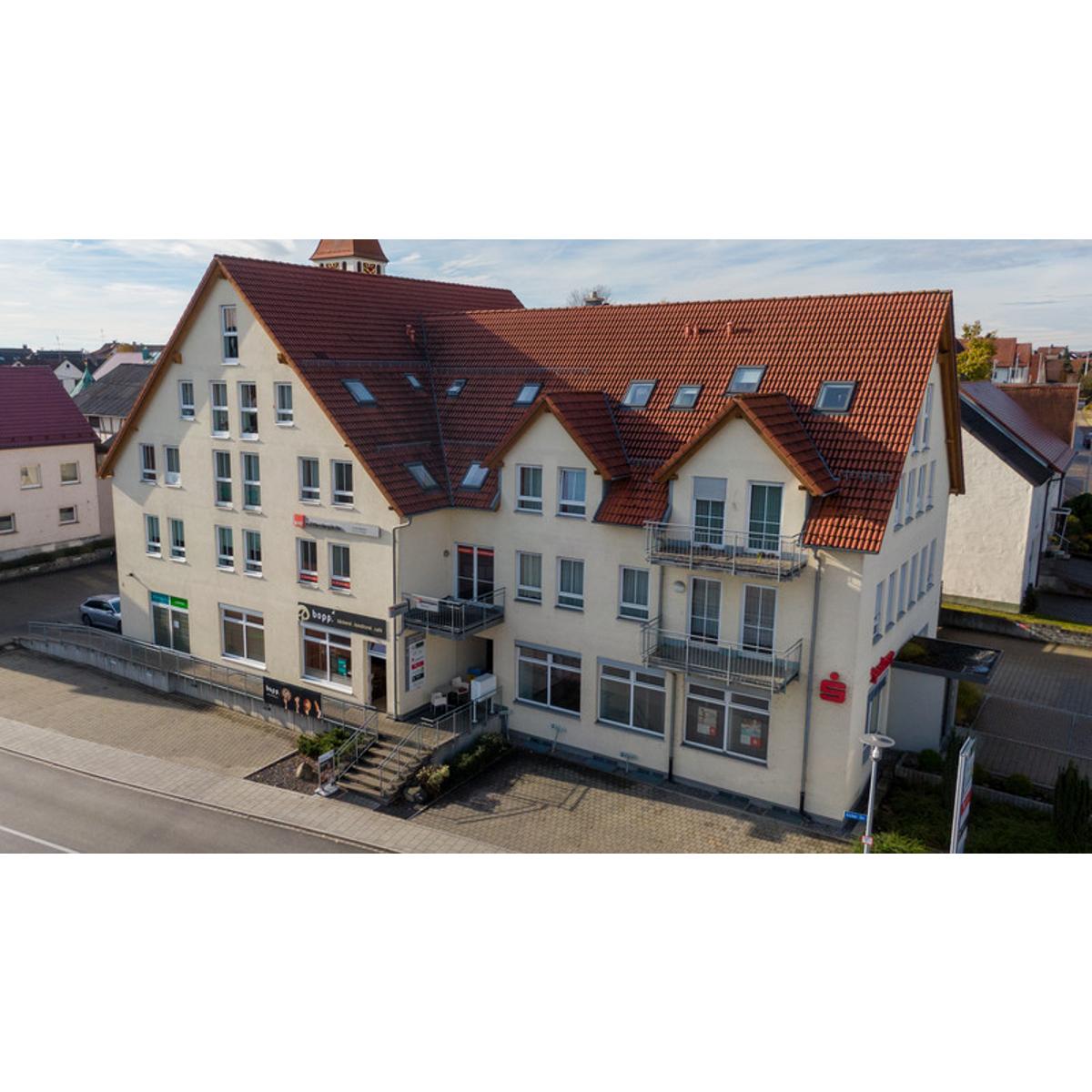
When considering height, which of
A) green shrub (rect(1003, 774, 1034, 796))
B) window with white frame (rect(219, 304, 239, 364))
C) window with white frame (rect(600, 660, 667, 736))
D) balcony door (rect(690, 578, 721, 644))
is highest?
window with white frame (rect(219, 304, 239, 364))

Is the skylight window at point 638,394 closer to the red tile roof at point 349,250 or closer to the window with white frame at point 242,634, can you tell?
the window with white frame at point 242,634

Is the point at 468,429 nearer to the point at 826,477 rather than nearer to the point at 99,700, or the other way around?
the point at 826,477

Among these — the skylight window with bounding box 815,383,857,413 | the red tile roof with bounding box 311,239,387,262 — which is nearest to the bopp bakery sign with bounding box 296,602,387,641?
the skylight window with bounding box 815,383,857,413

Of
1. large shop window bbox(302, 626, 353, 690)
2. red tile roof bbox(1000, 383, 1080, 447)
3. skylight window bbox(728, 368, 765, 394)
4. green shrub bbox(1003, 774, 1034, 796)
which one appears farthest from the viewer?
red tile roof bbox(1000, 383, 1080, 447)

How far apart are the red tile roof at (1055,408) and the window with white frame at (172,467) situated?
1387 inches

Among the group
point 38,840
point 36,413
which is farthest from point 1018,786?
point 36,413

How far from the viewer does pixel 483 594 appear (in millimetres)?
22969

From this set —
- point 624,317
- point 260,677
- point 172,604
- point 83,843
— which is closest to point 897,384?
point 624,317

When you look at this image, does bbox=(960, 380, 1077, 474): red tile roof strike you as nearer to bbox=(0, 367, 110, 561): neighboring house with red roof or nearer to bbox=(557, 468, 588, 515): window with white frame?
bbox=(557, 468, 588, 515): window with white frame

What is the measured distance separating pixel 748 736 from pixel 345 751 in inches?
351

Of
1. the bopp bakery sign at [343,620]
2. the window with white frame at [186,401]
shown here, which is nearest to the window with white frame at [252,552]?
the bopp bakery sign at [343,620]

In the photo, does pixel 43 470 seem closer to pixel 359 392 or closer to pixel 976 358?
pixel 359 392

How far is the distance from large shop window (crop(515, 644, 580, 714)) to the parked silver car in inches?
583

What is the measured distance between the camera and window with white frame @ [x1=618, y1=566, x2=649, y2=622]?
2039cm
